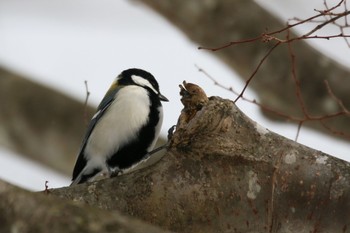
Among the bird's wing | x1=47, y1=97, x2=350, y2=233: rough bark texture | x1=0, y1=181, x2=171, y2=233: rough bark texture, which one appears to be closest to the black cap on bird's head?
the bird's wing

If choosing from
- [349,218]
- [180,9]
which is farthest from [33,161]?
[349,218]

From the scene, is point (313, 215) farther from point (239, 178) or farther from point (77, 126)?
point (77, 126)

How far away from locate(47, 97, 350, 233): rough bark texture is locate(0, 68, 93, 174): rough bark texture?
209 centimetres

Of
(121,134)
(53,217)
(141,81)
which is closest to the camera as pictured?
(53,217)

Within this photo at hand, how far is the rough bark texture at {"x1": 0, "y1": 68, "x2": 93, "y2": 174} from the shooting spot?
413cm

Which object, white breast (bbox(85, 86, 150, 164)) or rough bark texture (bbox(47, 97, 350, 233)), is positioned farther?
white breast (bbox(85, 86, 150, 164))

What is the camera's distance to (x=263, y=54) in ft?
12.9

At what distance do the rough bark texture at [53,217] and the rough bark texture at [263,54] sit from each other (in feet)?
9.22

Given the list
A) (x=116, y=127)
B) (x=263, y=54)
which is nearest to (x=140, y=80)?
(x=116, y=127)

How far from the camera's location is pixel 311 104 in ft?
12.6

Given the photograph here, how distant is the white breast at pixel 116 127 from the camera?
315 centimetres

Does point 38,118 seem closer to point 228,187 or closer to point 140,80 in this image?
point 140,80

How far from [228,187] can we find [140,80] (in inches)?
57.4

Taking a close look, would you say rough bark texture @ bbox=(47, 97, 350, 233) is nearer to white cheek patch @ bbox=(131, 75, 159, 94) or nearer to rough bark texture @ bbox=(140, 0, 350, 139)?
white cheek patch @ bbox=(131, 75, 159, 94)
